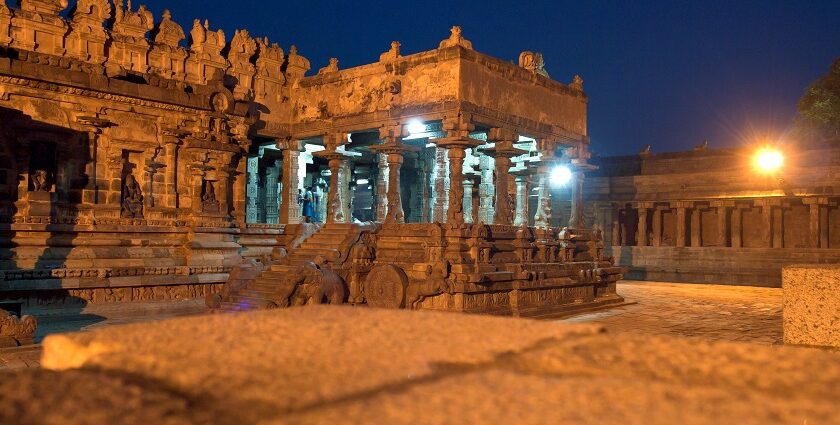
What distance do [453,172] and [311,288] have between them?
16.1 feet

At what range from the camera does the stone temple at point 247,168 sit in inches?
627

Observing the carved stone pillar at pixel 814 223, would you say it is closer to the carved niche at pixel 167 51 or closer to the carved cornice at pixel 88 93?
the carved cornice at pixel 88 93

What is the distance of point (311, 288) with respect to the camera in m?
15.4

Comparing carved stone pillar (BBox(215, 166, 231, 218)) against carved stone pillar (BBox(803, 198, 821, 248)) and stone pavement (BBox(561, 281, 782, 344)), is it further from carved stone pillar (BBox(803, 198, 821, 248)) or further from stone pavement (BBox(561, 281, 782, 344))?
carved stone pillar (BBox(803, 198, 821, 248))

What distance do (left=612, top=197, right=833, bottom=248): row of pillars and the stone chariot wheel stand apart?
64.0 feet

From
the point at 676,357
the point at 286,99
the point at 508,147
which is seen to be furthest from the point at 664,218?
the point at 676,357

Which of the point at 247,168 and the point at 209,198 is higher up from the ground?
the point at 247,168

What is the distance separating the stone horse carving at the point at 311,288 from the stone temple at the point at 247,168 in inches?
1.2

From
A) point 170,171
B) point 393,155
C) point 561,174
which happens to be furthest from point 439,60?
point 170,171

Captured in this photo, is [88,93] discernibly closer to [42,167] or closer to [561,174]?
[42,167]

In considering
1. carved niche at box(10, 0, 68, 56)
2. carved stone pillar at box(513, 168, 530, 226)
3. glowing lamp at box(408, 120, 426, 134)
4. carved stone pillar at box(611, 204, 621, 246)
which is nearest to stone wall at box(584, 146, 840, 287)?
carved stone pillar at box(611, 204, 621, 246)

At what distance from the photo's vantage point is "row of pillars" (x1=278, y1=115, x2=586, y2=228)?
17.7m

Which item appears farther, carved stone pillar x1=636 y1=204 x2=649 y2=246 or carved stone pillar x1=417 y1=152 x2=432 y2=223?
carved stone pillar x1=636 y1=204 x2=649 y2=246

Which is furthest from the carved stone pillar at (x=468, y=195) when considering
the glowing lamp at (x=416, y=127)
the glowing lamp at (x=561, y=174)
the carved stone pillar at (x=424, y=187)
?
the glowing lamp at (x=416, y=127)
